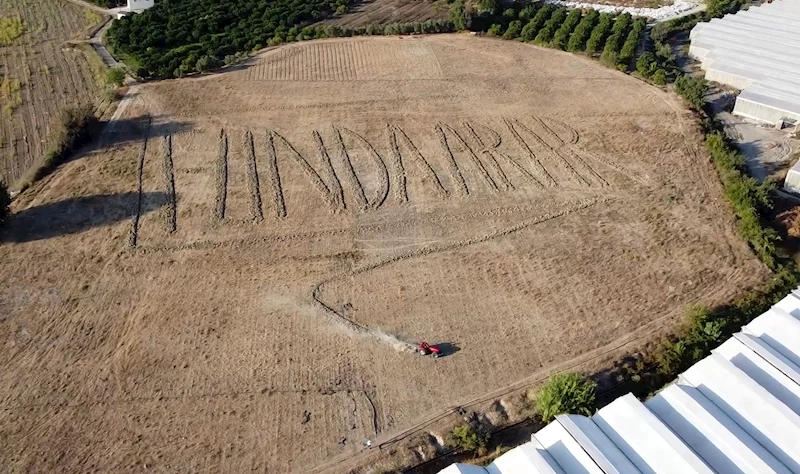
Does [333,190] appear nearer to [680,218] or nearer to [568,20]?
[680,218]

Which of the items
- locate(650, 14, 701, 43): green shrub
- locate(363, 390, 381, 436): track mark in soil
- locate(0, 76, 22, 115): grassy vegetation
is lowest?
locate(363, 390, 381, 436): track mark in soil

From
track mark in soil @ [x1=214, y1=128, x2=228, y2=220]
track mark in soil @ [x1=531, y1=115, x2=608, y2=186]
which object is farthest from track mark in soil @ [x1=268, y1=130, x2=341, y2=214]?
track mark in soil @ [x1=531, y1=115, x2=608, y2=186]

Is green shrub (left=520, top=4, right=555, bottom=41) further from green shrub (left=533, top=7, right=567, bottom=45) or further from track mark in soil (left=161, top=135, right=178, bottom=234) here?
track mark in soil (left=161, top=135, right=178, bottom=234)

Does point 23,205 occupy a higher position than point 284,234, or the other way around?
point 23,205

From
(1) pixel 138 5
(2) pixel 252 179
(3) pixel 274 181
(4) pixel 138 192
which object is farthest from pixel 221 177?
(1) pixel 138 5

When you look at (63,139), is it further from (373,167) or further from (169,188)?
(373,167)

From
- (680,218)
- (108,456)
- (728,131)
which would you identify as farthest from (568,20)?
(108,456)
